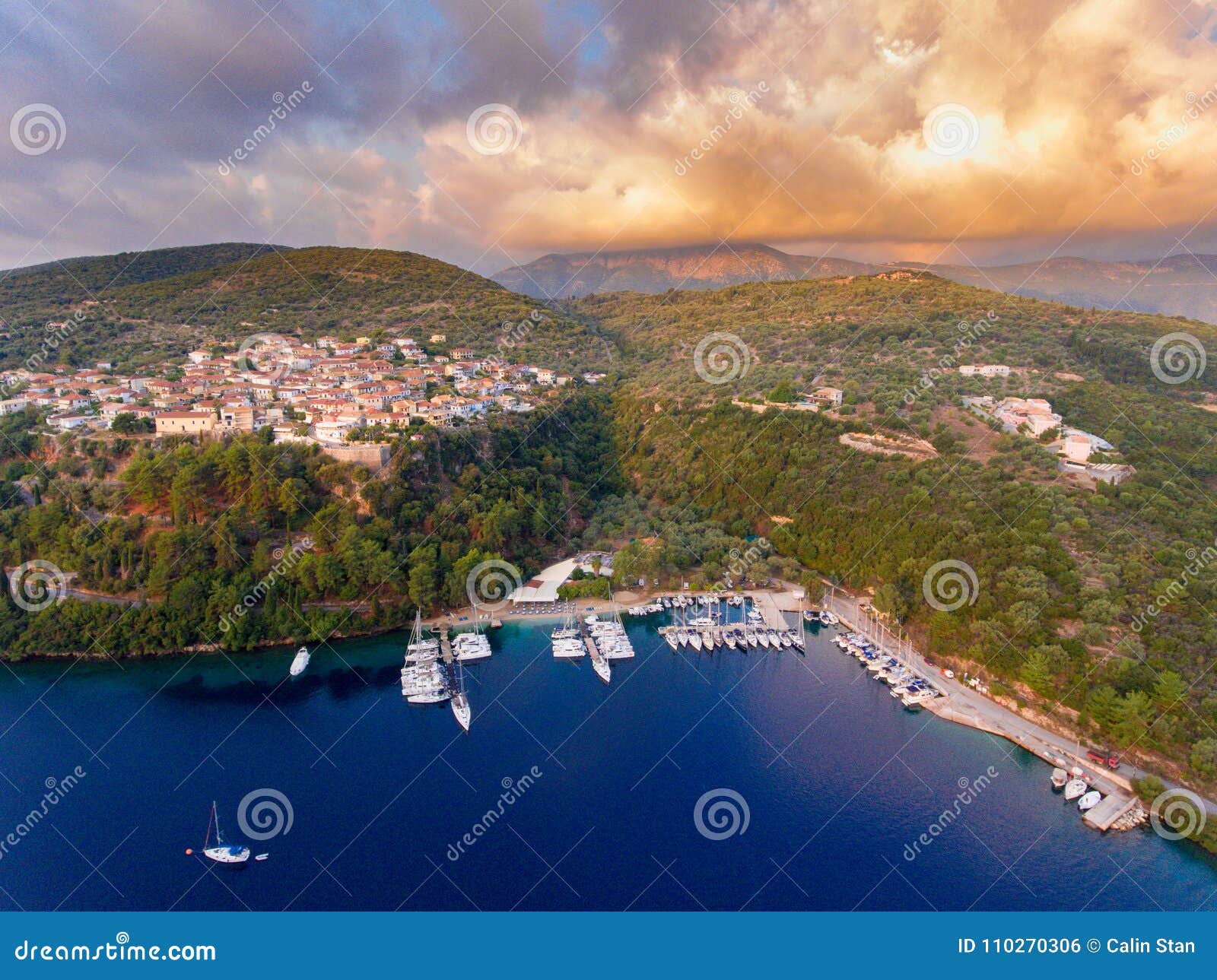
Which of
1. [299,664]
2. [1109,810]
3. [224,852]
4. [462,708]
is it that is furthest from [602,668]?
[1109,810]

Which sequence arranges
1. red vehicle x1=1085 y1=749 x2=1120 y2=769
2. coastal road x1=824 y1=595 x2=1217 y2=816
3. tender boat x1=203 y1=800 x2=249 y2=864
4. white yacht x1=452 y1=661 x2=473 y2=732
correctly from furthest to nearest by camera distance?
white yacht x1=452 y1=661 x2=473 y2=732, red vehicle x1=1085 y1=749 x2=1120 y2=769, coastal road x1=824 y1=595 x2=1217 y2=816, tender boat x1=203 y1=800 x2=249 y2=864

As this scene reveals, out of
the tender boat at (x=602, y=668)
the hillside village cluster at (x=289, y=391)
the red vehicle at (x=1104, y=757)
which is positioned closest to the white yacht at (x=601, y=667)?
the tender boat at (x=602, y=668)

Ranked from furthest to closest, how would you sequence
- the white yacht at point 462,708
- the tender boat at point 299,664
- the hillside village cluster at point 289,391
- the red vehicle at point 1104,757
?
the hillside village cluster at point 289,391 < the tender boat at point 299,664 < the white yacht at point 462,708 < the red vehicle at point 1104,757

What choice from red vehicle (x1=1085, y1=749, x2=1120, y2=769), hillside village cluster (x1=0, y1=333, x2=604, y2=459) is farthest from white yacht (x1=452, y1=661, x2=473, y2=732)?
red vehicle (x1=1085, y1=749, x2=1120, y2=769)

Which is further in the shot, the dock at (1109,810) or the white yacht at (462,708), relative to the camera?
the white yacht at (462,708)

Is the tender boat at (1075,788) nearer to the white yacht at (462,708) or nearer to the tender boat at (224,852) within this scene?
the white yacht at (462,708)

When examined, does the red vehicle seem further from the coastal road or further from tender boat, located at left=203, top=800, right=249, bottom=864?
tender boat, located at left=203, top=800, right=249, bottom=864

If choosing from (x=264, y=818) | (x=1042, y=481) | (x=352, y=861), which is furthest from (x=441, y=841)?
(x=1042, y=481)
